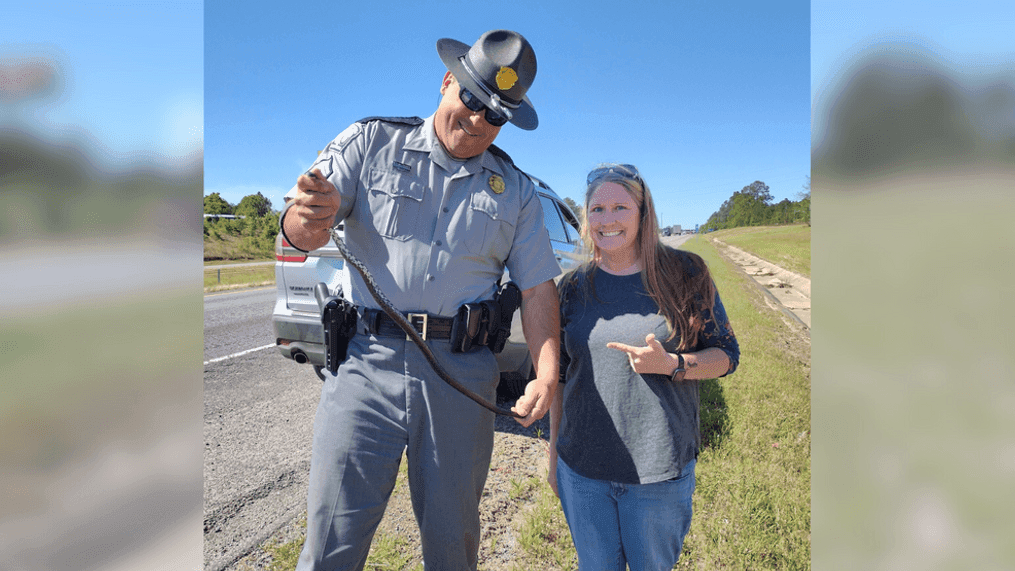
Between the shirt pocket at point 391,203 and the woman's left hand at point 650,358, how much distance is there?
0.81 metres

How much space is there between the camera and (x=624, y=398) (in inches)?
66.4

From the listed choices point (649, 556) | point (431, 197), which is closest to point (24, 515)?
point (431, 197)

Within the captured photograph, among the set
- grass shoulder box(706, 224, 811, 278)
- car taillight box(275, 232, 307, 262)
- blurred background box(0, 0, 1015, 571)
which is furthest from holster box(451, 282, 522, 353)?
grass shoulder box(706, 224, 811, 278)

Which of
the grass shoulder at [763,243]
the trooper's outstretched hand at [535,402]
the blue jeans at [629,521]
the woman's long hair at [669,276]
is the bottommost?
the blue jeans at [629,521]

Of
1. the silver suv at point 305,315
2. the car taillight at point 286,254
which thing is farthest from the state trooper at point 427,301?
the car taillight at point 286,254

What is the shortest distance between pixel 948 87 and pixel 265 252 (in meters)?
35.8

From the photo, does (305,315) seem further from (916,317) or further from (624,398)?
(916,317)

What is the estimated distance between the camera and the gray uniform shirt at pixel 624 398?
1650mm

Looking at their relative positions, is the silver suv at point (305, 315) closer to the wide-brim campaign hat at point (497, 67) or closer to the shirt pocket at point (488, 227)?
the shirt pocket at point (488, 227)

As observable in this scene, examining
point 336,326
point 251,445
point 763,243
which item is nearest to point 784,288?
point 763,243

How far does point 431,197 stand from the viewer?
6.15 ft

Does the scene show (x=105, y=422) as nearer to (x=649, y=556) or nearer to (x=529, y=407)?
(x=529, y=407)

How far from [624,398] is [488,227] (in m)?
0.75

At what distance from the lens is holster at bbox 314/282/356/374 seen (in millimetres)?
1785
